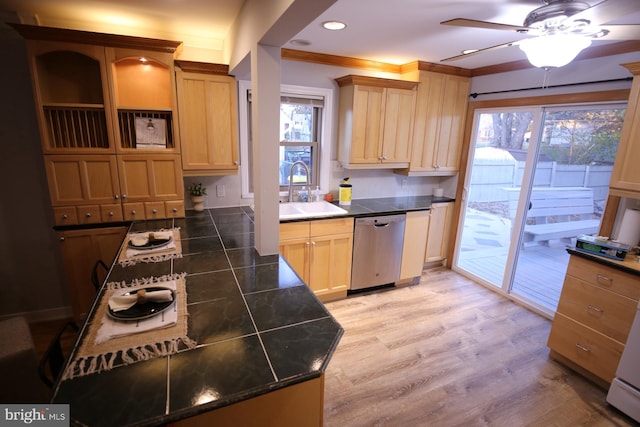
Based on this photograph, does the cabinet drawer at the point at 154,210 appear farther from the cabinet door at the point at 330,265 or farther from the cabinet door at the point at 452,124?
the cabinet door at the point at 452,124

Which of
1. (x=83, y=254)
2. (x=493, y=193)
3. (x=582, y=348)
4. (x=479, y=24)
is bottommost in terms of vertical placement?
(x=582, y=348)

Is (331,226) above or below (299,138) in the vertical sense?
below

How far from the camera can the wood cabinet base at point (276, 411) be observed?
104cm

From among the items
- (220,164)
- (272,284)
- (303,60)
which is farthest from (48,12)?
(272,284)

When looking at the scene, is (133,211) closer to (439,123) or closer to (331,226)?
(331,226)

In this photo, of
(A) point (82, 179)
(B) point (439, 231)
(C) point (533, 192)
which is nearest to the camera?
(A) point (82, 179)

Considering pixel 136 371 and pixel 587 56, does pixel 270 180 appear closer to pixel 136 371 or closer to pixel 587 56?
pixel 136 371

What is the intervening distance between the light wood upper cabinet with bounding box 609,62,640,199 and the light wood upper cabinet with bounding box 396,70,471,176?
1670 mm

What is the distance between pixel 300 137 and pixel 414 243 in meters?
1.77

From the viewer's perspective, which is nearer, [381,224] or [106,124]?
[106,124]

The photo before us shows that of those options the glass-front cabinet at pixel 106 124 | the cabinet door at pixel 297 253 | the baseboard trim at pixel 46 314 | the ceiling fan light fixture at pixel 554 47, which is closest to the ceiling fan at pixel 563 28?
the ceiling fan light fixture at pixel 554 47

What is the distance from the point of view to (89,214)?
2.53m

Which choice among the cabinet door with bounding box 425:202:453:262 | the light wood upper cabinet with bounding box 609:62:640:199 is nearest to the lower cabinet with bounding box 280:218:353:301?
the cabinet door with bounding box 425:202:453:262

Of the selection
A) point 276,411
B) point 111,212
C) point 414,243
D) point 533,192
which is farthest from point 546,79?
point 111,212
